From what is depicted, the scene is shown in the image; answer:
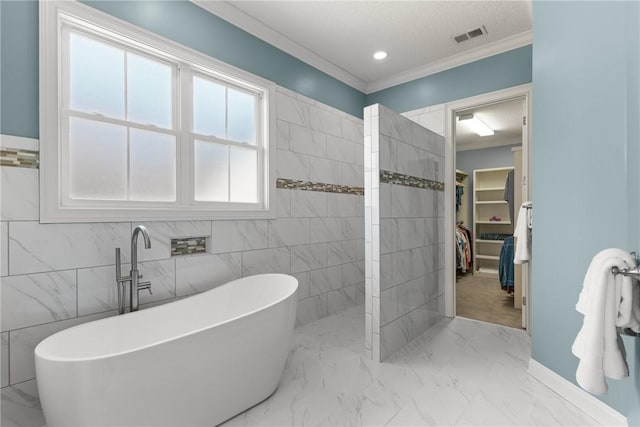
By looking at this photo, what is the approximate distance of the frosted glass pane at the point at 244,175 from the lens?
9.07 ft

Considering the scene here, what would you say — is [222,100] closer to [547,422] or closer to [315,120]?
[315,120]

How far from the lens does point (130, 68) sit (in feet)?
7.02

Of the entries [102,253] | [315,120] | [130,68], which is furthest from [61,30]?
[315,120]

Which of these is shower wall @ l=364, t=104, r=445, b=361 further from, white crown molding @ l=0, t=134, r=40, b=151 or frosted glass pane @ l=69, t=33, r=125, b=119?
white crown molding @ l=0, t=134, r=40, b=151

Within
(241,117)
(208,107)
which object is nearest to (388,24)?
(241,117)

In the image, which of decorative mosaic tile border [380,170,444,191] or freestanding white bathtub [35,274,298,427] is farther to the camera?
decorative mosaic tile border [380,170,444,191]

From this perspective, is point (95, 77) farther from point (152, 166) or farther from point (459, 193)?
point (459, 193)

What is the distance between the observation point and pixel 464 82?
3363 mm

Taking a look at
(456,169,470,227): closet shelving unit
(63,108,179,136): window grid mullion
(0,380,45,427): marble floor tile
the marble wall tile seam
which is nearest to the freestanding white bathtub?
(0,380,45,427): marble floor tile

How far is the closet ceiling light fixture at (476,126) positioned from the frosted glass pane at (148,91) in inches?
150

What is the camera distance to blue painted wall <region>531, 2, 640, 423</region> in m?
1.49

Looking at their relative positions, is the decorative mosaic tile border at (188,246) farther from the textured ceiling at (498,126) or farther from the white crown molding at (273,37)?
the textured ceiling at (498,126)

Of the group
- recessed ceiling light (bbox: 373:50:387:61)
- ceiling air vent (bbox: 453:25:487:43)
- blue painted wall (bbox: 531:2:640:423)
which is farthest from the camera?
recessed ceiling light (bbox: 373:50:387:61)

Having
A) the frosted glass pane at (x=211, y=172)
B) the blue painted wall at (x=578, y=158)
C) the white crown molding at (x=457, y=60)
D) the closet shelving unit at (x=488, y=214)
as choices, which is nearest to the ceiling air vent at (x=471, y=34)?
the white crown molding at (x=457, y=60)
